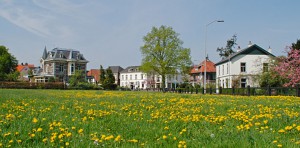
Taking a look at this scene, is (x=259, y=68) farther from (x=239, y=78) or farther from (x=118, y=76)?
(x=118, y=76)

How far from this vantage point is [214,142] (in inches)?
171

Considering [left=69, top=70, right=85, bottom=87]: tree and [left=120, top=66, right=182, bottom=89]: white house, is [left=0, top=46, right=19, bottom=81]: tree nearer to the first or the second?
[left=69, top=70, right=85, bottom=87]: tree

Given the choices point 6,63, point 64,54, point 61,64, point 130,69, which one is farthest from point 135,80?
point 6,63

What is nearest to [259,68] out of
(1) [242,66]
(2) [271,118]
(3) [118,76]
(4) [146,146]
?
(1) [242,66]

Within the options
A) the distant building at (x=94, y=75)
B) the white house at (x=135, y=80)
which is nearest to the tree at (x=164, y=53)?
the white house at (x=135, y=80)

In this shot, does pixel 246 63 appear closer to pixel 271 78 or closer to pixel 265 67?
pixel 265 67

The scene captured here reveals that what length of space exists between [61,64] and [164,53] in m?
42.1

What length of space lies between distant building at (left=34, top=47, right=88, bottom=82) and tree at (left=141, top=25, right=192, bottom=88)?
36007 millimetres

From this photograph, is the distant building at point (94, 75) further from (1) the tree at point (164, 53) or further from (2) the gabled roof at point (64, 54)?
(1) the tree at point (164, 53)

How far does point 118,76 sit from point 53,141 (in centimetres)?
12888

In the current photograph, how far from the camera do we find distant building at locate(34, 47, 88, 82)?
297 feet

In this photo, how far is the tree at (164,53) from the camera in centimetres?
6075

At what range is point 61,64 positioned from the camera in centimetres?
9144

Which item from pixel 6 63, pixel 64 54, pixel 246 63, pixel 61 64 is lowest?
pixel 246 63
